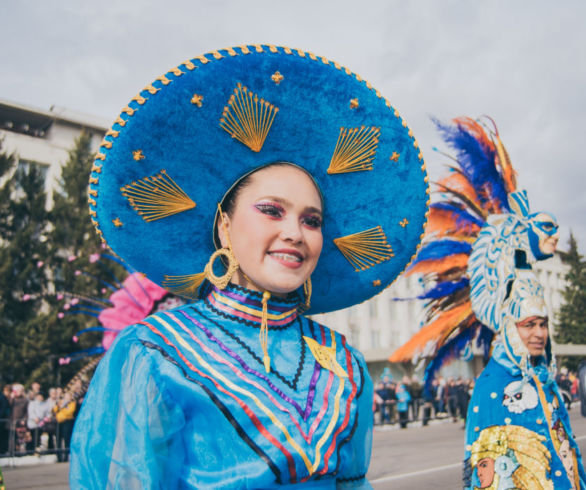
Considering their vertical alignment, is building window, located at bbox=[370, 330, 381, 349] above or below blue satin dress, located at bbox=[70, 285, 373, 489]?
below

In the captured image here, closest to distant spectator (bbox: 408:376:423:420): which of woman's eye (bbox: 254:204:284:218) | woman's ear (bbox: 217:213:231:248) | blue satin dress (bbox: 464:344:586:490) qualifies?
blue satin dress (bbox: 464:344:586:490)

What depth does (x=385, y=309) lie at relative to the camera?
4262 cm

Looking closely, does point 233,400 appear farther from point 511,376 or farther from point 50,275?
point 50,275

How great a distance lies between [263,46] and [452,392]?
20.0 m

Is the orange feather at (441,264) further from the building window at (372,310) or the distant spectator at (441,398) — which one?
the building window at (372,310)

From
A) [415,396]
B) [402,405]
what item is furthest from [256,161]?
[415,396]

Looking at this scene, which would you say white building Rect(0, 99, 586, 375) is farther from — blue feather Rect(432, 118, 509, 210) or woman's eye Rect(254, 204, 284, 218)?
woman's eye Rect(254, 204, 284, 218)

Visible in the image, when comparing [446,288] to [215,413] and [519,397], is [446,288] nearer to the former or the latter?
[519,397]

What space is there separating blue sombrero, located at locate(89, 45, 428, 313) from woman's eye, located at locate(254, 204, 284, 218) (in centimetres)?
22

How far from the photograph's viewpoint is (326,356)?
2.15 meters

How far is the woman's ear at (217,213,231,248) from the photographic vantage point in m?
2.21

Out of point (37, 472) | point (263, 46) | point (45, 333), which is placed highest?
point (263, 46)

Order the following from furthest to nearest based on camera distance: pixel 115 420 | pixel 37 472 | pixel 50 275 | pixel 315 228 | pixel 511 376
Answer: pixel 50 275
pixel 37 472
pixel 511 376
pixel 315 228
pixel 115 420

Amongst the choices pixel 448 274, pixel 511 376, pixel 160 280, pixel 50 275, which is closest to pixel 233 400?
pixel 160 280
